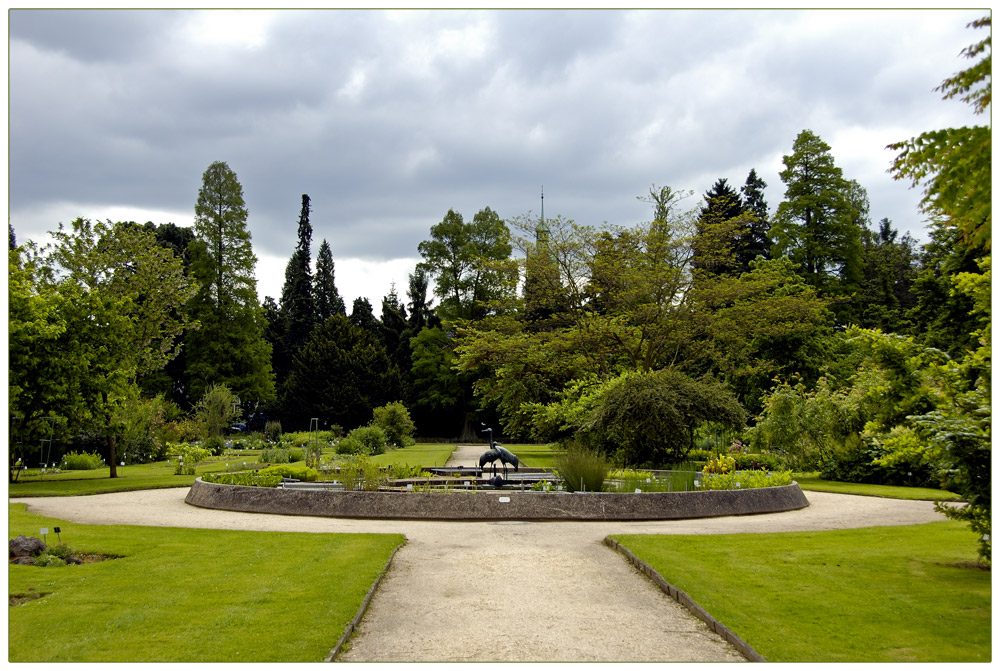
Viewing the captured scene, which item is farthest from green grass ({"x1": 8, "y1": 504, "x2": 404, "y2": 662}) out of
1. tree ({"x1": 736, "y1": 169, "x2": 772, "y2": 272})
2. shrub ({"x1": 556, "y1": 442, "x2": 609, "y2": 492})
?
tree ({"x1": 736, "y1": 169, "x2": 772, "y2": 272})

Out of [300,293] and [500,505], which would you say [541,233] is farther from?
[300,293]

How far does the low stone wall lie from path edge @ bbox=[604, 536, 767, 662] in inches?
137

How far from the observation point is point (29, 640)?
5930 mm

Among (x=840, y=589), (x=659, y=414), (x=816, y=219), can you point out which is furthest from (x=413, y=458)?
(x=816, y=219)

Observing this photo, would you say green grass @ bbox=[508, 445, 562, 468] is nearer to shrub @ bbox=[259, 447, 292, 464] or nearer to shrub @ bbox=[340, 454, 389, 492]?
shrub @ bbox=[340, 454, 389, 492]

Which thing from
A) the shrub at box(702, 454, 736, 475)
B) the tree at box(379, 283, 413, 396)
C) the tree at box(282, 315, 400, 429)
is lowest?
the shrub at box(702, 454, 736, 475)

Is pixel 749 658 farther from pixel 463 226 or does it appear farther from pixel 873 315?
pixel 463 226

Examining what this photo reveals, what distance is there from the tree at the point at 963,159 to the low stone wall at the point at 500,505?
850cm

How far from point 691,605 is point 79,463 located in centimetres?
2878

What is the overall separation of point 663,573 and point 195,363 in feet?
154

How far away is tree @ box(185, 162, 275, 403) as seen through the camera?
165 feet

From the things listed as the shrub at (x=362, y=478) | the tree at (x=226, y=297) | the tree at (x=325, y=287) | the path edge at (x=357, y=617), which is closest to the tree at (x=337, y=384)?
the tree at (x=226, y=297)

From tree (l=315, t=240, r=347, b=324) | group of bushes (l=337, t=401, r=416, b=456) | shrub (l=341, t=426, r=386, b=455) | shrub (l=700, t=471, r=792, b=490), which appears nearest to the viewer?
shrub (l=700, t=471, r=792, b=490)

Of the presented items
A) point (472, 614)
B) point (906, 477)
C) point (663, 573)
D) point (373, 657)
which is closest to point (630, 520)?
point (663, 573)
